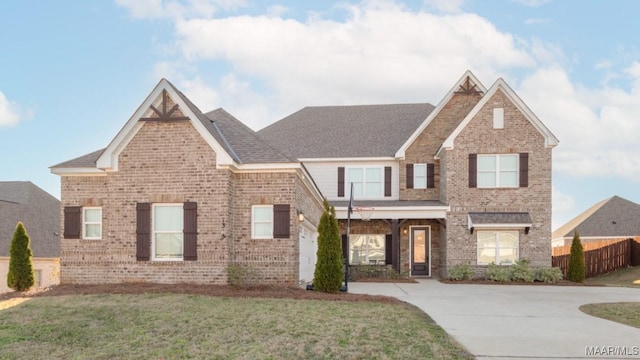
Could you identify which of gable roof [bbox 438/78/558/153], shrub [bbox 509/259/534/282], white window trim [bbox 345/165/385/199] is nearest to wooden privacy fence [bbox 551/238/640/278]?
shrub [bbox 509/259/534/282]

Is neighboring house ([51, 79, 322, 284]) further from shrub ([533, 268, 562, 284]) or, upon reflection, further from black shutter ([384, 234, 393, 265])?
shrub ([533, 268, 562, 284])

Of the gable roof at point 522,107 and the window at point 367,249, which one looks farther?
the window at point 367,249

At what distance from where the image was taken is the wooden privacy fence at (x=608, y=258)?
89.5ft

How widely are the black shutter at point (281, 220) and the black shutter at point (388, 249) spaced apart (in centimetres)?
1041

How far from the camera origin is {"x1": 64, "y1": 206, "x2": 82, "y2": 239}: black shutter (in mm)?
16703

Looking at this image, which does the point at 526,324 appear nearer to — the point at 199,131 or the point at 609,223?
the point at 199,131

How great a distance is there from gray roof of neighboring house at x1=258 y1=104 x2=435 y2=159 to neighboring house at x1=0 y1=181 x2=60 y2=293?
15.1 m

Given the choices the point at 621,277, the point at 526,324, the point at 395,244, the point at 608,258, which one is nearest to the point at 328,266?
the point at 526,324

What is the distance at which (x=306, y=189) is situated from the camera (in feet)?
62.8

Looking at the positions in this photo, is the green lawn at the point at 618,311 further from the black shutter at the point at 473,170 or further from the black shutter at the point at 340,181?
the black shutter at the point at 340,181

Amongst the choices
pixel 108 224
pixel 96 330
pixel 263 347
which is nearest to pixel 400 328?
pixel 263 347

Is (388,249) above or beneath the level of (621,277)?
above

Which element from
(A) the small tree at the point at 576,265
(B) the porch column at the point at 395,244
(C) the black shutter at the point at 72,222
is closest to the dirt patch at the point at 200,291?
(C) the black shutter at the point at 72,222

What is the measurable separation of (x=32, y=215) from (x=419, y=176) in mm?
24590
